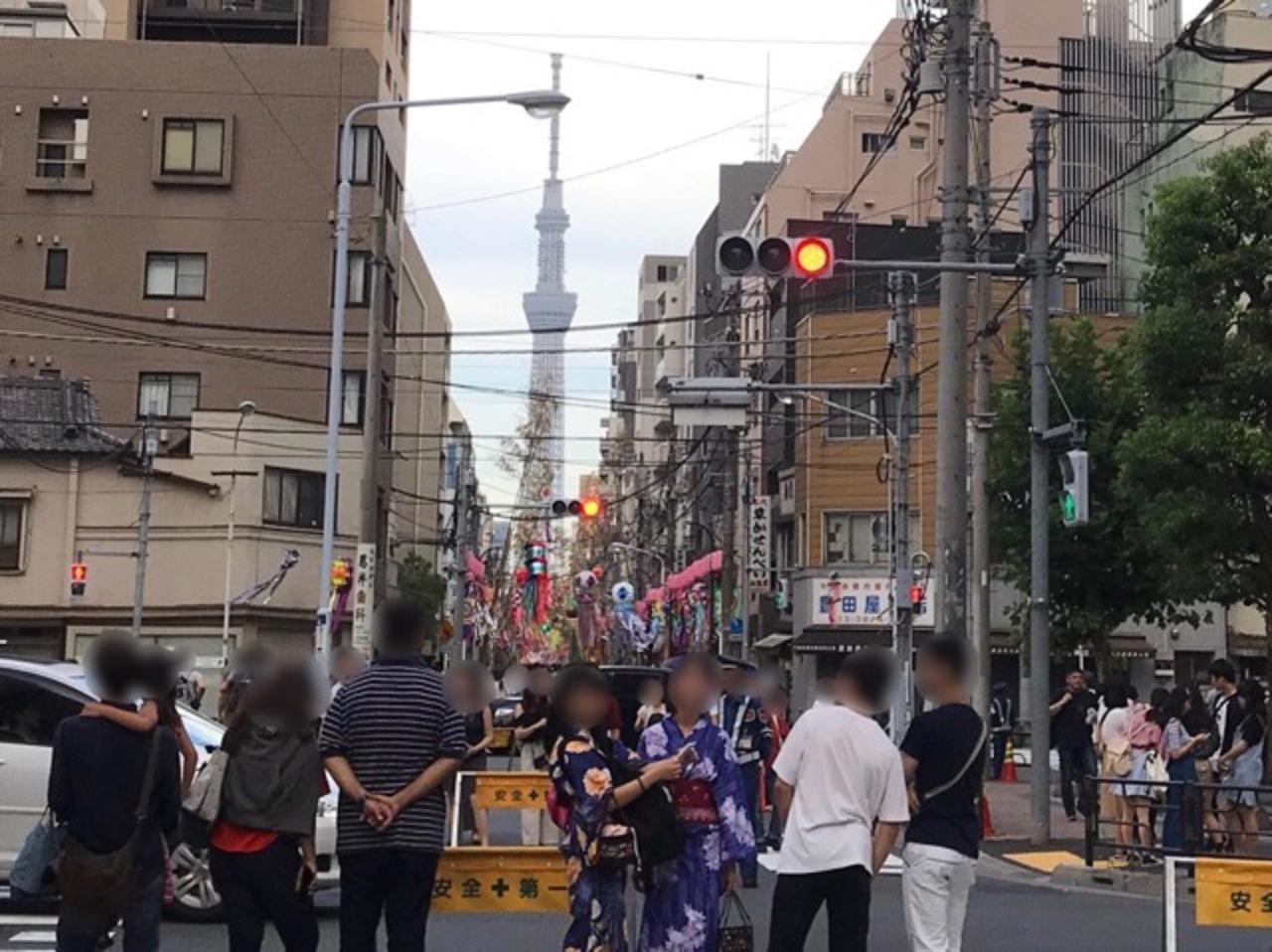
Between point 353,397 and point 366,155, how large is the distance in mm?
6346

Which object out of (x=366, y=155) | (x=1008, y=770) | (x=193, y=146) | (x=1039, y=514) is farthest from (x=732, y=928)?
(x=193, y=146)

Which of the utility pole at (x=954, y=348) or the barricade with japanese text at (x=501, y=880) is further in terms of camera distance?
the utility pole at (x=954, y=348)

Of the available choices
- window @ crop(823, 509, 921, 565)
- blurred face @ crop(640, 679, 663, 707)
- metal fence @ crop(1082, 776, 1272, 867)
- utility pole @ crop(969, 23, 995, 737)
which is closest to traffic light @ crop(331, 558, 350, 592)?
utility pole @ crop(969, 23, 995, 737)

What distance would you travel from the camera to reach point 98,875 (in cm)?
837

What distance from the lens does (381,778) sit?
7898 mm

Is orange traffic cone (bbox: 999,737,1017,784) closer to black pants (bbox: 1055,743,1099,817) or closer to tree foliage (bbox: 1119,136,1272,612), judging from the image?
tree foliage (bbox: 1119,136,1272,612)

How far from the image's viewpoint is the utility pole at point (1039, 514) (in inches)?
836

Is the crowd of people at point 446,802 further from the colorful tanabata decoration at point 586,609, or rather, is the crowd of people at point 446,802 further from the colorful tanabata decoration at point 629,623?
the colorful tanabata decoration at point 586,609

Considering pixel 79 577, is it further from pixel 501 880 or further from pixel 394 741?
pixel 394 741

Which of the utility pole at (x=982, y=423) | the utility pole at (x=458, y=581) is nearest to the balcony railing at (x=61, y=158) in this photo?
the utility pole at (x=458, y=581)

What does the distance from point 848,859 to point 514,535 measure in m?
90.8

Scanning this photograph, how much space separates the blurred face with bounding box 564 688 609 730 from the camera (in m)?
8.35

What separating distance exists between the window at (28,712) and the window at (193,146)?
129 feet

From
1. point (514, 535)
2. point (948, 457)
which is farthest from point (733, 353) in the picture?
point (948, 457)
